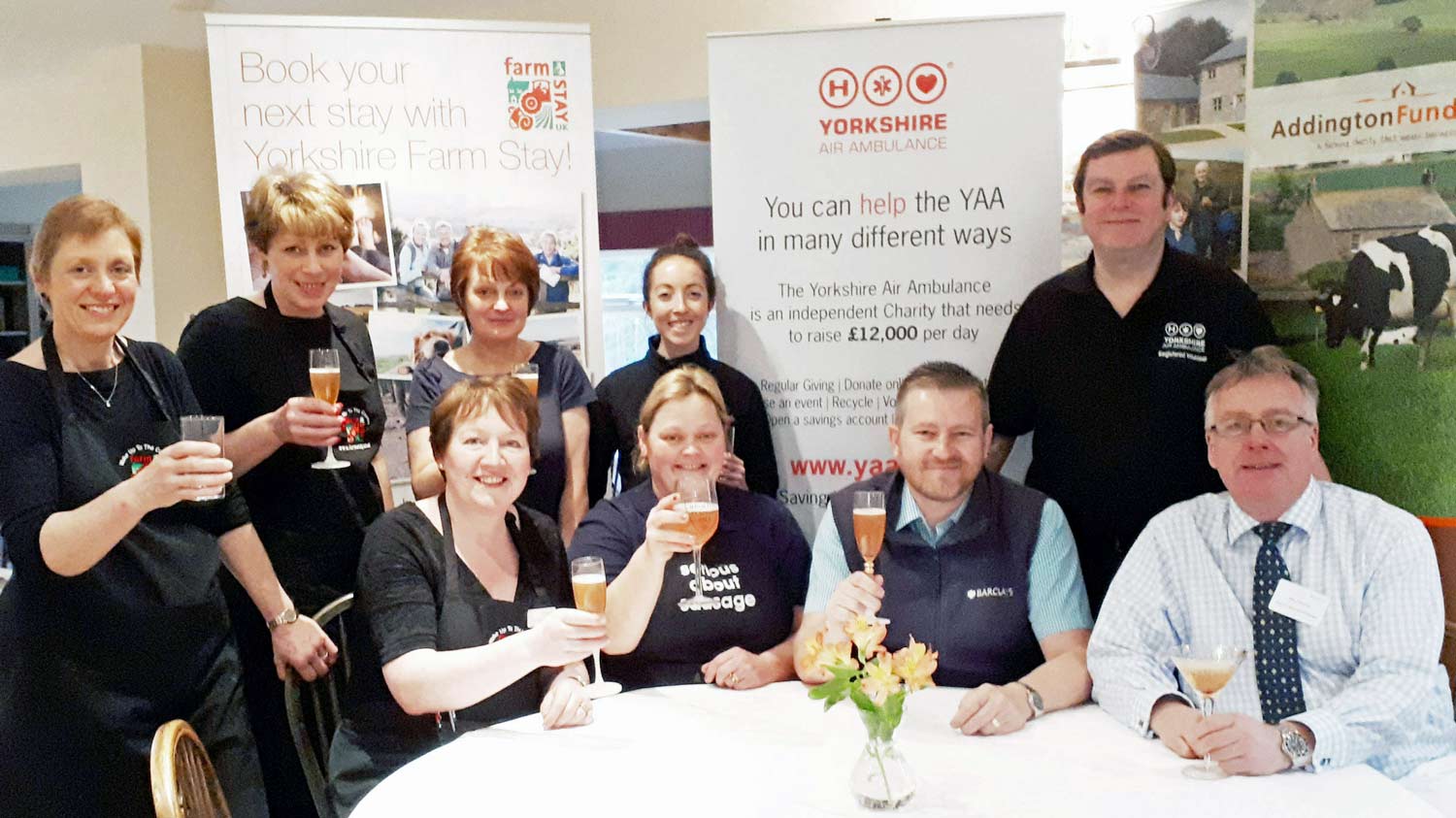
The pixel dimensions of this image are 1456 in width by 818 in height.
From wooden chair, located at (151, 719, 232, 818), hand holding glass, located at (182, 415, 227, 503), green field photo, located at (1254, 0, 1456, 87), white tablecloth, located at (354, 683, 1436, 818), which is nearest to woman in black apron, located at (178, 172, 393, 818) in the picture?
hand holding glass, located at (182, 415, 227, 503)

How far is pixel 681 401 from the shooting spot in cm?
296

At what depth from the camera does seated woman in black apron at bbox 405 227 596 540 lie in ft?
11.2

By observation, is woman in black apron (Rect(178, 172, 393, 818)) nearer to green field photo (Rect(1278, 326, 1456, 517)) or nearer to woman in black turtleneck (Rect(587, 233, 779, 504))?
woman in black turtleneck (Rect(587, 233, 779, 504))

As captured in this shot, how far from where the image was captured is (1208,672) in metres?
2.06

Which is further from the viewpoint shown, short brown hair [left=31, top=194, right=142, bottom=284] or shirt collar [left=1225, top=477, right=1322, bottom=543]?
short brown hair [left=31, top=194, right=142, bottom=284]

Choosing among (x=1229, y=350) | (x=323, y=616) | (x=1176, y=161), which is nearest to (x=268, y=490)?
(x=323, y=616)

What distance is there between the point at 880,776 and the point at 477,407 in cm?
120

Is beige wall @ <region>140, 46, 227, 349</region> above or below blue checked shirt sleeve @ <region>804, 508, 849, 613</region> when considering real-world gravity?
above

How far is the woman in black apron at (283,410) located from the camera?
3154 mm

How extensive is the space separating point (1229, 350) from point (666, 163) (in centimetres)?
742

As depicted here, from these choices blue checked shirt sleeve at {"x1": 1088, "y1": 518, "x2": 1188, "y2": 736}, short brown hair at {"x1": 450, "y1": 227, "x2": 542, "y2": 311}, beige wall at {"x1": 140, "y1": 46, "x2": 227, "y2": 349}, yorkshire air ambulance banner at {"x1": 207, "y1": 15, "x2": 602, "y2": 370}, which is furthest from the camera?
beige wall at {"x1": 140, "y1": 46, "x2": 227, "y2": 349}

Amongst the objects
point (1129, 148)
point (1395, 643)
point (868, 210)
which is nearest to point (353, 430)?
point (868, 210)

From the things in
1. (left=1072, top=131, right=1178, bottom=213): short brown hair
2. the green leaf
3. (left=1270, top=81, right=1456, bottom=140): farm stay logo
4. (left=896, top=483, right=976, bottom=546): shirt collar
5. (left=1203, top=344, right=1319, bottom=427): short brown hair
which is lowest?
the green leaf

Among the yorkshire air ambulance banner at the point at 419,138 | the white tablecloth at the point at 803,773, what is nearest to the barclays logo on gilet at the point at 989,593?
the white tablecloth at the point at 803,773
